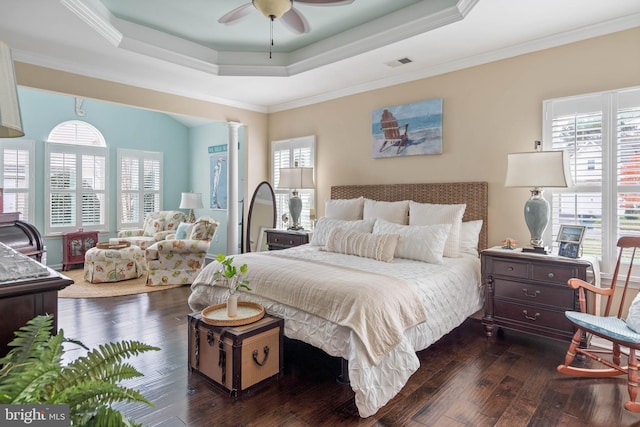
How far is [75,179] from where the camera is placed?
6.48m

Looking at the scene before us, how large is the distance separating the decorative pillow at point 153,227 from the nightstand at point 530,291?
18.4ft

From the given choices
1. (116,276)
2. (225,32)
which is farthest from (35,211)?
(225,32)

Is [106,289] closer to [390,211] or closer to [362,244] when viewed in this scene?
[362,244]

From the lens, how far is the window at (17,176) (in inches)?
225

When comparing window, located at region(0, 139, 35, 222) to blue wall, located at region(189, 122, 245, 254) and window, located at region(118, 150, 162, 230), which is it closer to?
window, located at region(118, 150, 162, 230)

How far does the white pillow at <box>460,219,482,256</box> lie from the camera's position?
3.59 metres

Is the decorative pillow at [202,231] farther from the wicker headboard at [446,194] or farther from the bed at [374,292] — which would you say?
the wicker headboard at [446,194]

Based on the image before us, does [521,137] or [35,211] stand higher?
[521,137]

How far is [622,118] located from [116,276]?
612cm

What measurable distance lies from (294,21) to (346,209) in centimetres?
Result: 214

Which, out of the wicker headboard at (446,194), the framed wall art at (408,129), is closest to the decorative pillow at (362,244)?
the wicker headboard at (446,194)

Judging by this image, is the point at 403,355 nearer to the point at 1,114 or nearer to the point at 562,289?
the point at 562,289

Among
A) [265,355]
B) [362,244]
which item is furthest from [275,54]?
[265,355]

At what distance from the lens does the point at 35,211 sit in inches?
238
